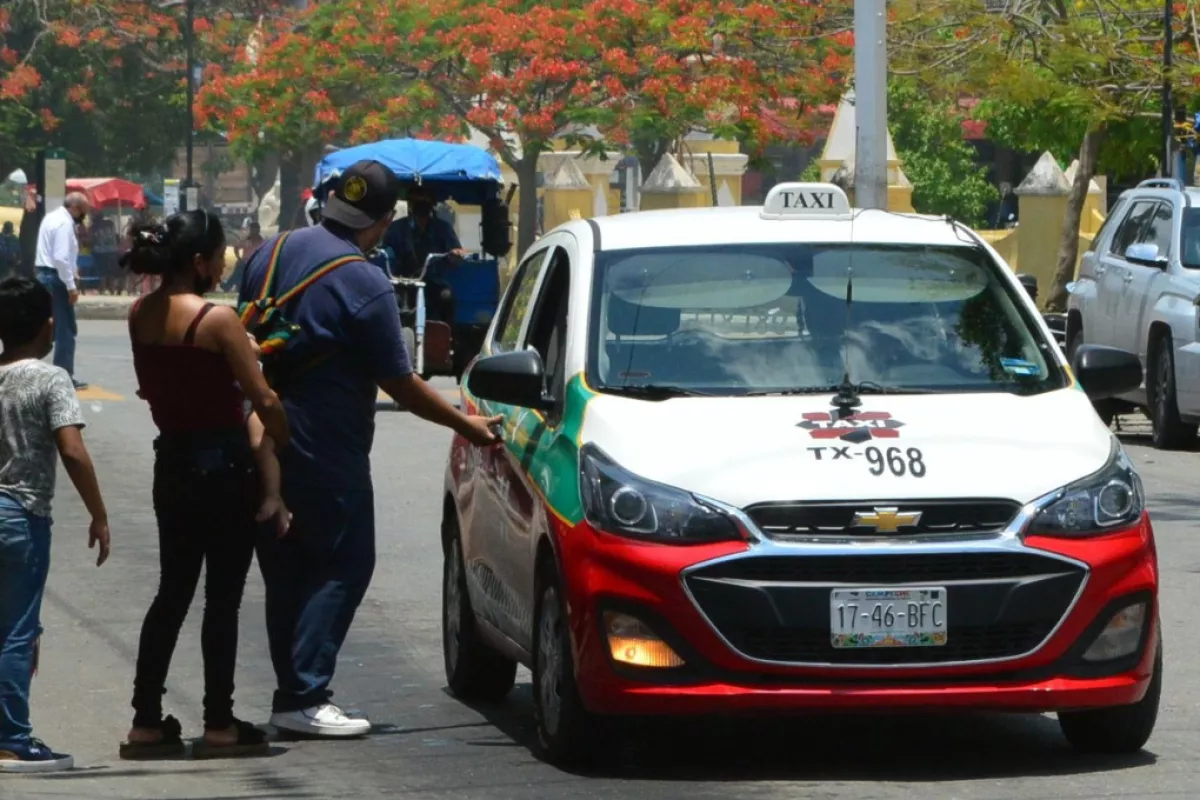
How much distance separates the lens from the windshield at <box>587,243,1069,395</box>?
25.8 feet

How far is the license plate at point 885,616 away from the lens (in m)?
7.01

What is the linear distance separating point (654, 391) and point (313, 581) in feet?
4.02

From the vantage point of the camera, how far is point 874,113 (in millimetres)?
20969

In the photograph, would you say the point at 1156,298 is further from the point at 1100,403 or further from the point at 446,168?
the point at 446,168

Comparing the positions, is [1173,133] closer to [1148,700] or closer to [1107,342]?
[1107,342]

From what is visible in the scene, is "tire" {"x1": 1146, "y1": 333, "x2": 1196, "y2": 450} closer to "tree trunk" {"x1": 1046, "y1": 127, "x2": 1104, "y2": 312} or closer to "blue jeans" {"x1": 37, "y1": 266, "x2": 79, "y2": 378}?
"blue jeans" {"x1": 37, "y1": 266, "x2": 79, "y2": 378}

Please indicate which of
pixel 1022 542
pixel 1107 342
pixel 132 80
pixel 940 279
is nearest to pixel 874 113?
pixel 1107 342

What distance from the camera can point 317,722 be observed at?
8.00 metres

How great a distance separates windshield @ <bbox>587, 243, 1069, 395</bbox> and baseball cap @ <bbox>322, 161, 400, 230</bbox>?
697 mm

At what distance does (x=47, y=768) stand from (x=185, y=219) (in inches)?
64.8

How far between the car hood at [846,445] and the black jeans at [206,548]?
3.44 feet

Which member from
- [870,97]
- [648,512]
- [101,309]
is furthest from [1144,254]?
[101,309]

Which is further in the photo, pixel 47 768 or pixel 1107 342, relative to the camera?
pixel 1107 342

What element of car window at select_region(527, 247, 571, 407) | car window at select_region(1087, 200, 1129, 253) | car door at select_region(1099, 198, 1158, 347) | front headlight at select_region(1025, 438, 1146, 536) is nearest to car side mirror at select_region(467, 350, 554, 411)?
car window at select_region(527, 247, 571, 407)
